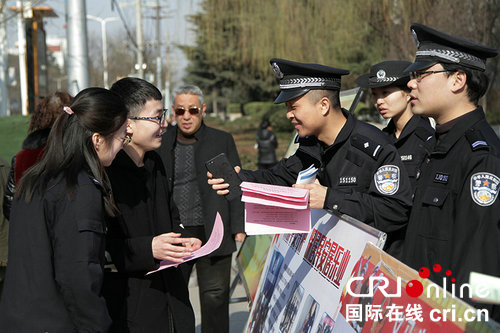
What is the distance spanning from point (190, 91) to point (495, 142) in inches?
117

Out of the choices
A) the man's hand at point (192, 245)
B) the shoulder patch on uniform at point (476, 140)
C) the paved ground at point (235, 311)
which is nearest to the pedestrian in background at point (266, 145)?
the paved ground at point (235, 311)

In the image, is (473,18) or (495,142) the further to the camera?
(473,18)

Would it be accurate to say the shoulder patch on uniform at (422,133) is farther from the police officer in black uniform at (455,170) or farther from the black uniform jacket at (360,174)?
the police officer in black uniform at (455,170)

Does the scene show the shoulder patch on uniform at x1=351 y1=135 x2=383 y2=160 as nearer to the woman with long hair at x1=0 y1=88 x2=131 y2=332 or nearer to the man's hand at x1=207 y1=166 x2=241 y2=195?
the man's hand at x1=207 y1=166 x2=241 y2=195

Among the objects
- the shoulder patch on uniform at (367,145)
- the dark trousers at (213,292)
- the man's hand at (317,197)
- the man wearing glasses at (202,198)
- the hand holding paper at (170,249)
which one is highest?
the shoulder patch on uniform at (367,145)

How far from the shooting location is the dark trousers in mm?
4531

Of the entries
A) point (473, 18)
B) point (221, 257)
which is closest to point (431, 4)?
point (473, 18)

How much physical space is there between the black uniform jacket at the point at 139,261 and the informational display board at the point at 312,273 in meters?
0.50

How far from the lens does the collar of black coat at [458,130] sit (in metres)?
2.46

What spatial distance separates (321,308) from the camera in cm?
246

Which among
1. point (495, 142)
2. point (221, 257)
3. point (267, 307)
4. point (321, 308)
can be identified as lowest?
point (221, 257)

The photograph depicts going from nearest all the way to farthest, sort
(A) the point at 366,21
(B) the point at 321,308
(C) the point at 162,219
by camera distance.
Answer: (B) the point at 321,308, (C) the point at 162,219, (A) the point at 366,21

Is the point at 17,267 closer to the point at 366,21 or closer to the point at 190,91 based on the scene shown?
the point at 190,91

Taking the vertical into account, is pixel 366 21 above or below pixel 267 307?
above
